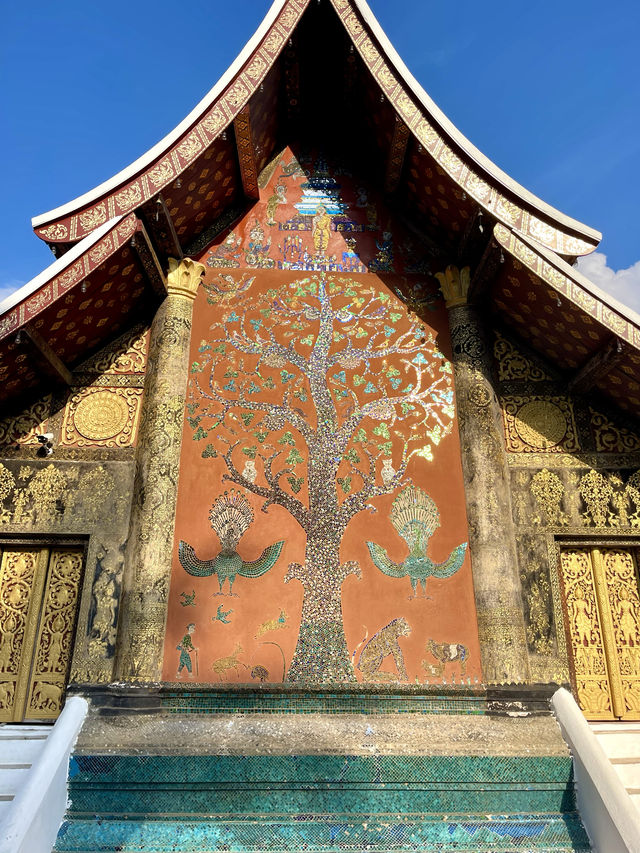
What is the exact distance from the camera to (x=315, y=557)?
5496mm

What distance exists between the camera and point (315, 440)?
5.87m

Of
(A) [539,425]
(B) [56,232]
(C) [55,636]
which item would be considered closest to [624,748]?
(A) [539,425]

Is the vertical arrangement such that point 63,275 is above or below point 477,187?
below

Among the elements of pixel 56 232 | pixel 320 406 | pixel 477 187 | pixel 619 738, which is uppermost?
pixel 477 187

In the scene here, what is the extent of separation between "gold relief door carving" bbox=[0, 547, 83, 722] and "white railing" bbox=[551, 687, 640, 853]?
141 inches

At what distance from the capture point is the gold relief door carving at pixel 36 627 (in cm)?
527

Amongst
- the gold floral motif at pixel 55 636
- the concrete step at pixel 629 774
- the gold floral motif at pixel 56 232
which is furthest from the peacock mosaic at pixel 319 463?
the gold floral motif at pixel 56 232

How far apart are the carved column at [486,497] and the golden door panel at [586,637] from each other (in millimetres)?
487

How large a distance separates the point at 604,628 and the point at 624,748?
0.89 m

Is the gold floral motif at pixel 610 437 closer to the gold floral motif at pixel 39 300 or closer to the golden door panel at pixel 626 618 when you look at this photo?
the golden door panel at pixel 626 618

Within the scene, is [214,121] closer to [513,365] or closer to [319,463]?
[319,463]

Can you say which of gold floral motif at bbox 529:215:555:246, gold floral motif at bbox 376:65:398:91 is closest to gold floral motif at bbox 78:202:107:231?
gold floral motif at bbox 376:65:398:91

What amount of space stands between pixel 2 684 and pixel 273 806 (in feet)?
7.53

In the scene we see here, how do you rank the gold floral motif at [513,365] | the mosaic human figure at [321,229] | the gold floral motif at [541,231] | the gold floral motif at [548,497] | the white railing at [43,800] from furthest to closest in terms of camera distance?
the mosaic human figure at [321,229]
the gold floral motif at [513,365]
the gold floral motif at [548,497]
the gold floral motif at [541,231]
the white railing at [43,800]
